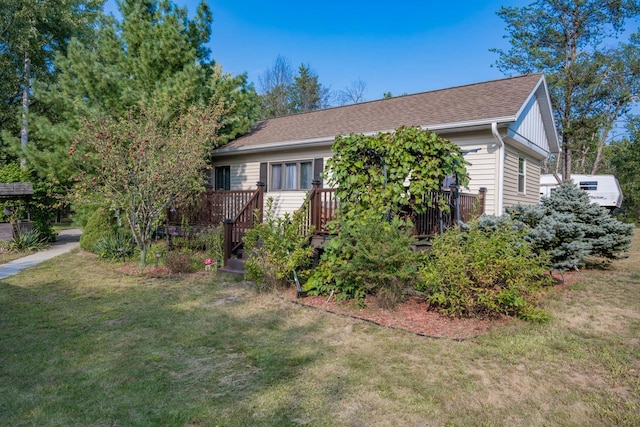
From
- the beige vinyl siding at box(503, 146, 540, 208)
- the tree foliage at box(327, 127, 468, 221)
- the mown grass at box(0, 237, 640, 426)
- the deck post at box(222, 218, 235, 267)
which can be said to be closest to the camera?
the mown grass at box(0, 237, 640, 426)

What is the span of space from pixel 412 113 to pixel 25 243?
10823 mm

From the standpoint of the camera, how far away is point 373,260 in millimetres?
4816

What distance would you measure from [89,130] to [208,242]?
3348 millimetres

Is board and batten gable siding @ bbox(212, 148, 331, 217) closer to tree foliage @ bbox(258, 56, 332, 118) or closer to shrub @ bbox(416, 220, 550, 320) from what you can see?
shrub @ bbox(416, 220, 550, 320)

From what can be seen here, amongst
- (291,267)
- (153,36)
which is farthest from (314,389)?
(153,36)

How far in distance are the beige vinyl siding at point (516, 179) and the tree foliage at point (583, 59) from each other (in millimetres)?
12623

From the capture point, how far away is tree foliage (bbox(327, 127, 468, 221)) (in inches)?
221

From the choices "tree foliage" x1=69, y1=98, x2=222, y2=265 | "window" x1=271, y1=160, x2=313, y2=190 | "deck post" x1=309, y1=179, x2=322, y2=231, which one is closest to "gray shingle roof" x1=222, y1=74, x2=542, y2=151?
"window" x1=271, y1=160, x2=313, y2=190

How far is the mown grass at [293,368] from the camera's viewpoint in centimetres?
260

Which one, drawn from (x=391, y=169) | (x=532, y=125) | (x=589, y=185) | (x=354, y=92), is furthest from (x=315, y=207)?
(x=354, y=92)

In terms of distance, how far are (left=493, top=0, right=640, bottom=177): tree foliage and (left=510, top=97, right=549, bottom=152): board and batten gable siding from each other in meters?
12.4

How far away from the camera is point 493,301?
174 inches

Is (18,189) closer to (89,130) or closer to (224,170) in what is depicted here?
(89,130)

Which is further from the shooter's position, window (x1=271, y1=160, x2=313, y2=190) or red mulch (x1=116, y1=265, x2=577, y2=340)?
window (x1=271, y1=160, x2=313, y2=190)
